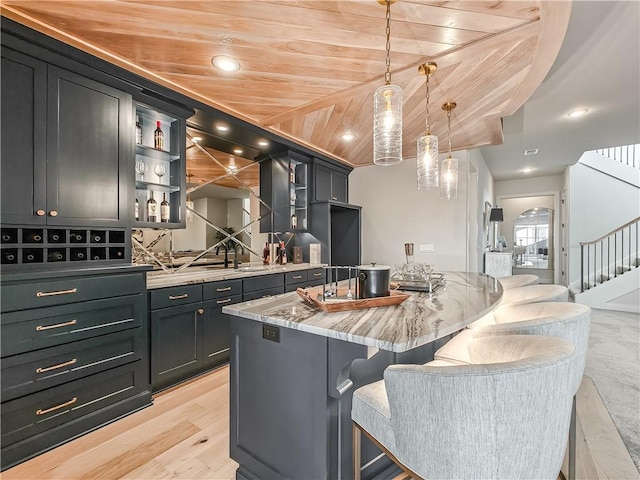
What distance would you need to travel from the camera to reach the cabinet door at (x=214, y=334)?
2740 millimetres

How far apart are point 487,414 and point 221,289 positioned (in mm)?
2541

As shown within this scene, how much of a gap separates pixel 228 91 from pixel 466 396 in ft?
9.19

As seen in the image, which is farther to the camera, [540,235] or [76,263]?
[540,235]

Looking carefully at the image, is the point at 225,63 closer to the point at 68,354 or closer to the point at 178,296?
the point at 178,296

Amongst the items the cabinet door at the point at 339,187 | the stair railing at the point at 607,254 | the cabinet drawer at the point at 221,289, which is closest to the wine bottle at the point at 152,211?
the cabinet drawer at the point at 221,289

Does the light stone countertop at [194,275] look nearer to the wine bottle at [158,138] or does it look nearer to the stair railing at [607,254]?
the wine bottle at [158,138]

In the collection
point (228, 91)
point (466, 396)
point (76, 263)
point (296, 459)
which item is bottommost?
point (296, 459)

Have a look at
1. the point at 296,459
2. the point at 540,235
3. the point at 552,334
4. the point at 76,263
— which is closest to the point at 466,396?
the point at 552,334

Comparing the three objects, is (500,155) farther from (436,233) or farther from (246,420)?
(246,420)

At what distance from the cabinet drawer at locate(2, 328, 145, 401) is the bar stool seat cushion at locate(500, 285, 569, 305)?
2649 millimetres

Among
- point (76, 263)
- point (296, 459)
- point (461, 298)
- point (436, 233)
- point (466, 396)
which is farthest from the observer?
point (436, 233)

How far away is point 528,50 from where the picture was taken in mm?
2053

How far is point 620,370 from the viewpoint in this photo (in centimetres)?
285

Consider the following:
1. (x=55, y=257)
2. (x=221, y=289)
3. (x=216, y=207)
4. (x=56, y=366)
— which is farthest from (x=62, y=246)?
(x=216, y=207)
